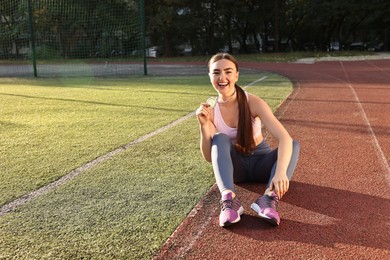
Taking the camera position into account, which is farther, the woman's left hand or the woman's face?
the woman's face

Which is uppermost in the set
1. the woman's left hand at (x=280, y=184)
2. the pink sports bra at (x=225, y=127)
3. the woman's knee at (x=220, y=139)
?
the pink sports bra at (x=225, y=127)

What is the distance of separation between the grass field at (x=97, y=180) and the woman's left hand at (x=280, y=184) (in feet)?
2.15

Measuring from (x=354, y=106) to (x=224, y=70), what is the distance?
5.51 metres

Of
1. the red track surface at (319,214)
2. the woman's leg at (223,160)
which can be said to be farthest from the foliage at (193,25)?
the woman's leg at (223,160)

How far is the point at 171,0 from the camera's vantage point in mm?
31422

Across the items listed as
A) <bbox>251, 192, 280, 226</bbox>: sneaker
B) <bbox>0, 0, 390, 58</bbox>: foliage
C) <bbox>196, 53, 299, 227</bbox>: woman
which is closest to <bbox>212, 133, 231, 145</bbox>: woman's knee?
<bbox>196, 53, 299, 227</bbox>: woman

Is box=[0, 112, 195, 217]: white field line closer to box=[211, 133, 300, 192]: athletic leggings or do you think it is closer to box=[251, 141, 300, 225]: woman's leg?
box=[211, 133, 300, 192]: athletic leggings

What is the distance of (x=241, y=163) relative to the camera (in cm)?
346

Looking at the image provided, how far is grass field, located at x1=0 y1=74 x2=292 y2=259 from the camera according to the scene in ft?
8.40

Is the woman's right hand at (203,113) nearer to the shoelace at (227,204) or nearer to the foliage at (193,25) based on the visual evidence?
the shoelace at (227,204)

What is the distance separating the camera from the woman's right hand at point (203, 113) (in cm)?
309

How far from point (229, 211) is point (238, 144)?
684 mm

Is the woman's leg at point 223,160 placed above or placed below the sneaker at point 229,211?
above

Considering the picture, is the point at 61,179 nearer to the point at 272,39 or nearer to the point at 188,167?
the point at 188,167
